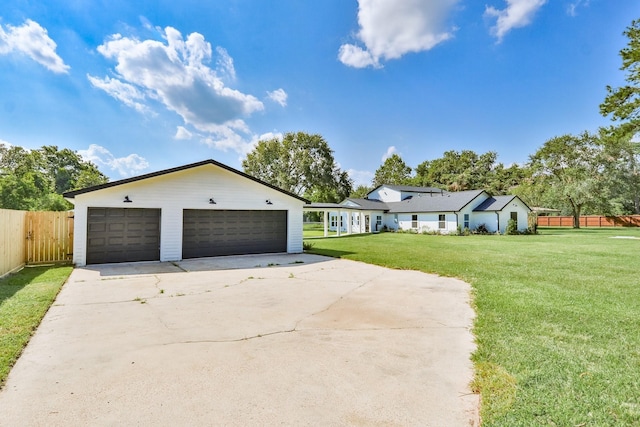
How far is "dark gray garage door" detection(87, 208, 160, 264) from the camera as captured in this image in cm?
1034

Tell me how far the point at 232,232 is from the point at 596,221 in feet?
154

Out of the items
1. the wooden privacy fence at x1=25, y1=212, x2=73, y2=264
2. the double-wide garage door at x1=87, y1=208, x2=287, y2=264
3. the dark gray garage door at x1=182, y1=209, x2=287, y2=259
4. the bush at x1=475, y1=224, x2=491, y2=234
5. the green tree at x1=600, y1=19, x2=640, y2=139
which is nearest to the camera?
the wooden privacy fence at x1=25, y1=212, x2=73, y2=264

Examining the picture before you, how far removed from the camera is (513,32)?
13727mm

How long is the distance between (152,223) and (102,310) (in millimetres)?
6559

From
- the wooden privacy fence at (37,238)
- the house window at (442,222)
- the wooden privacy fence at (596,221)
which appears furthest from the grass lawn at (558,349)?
the wooden privacy fence at (596,221)

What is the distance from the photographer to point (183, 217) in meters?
11.8

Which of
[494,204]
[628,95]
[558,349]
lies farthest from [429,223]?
[558,349]

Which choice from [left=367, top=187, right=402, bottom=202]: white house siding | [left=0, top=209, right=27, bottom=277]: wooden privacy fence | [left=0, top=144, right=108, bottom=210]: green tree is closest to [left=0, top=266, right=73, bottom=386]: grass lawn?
[left=0, top=209, right=27, bottom=277]: wooden privacy fence

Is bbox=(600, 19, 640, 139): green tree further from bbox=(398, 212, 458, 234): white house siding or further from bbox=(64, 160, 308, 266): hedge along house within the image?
bbox=(64, 160, 308, 266): hedge along house

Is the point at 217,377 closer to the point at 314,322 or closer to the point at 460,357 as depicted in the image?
the point at 314,322

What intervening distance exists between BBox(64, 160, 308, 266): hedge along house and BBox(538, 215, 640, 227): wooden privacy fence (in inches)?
1672

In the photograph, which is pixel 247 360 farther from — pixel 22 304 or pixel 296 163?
pixel 296 163

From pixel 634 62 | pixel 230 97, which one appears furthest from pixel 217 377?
pixel 634 62

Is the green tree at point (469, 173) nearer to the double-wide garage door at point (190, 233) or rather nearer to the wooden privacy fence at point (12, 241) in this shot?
the double-wide garage door at point (190, 233)
